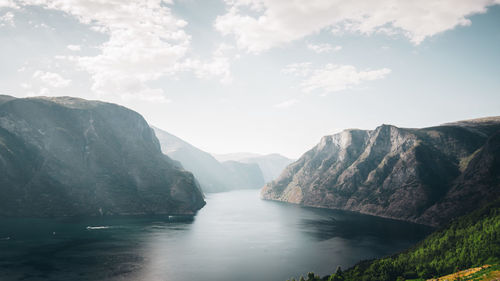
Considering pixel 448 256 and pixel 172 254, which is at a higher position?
pixel 448 256

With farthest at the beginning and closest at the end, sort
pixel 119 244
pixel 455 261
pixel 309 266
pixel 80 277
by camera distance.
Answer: pixel 119 244
pixel 309 266
pixel 80 277
pixel 455 261

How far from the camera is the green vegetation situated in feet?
294

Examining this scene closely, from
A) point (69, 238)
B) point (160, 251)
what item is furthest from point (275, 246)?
point (69, 238)

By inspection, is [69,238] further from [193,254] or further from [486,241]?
[486,241]

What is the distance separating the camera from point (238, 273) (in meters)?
122

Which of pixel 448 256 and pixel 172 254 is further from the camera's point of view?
pixel 172 254

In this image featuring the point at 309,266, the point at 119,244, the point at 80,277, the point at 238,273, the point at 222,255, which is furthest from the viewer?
the point at 119,244

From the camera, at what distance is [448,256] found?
338 feet

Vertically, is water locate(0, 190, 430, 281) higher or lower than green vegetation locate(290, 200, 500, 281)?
lower

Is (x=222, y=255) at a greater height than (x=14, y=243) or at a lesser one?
lesser

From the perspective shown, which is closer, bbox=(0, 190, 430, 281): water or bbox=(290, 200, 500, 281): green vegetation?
bbox=(290, 200, 500, 281): green vegetation

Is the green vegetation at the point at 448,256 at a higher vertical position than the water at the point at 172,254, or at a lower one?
higher

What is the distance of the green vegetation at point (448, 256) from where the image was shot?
8967 centimetres

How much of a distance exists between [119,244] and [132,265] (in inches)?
1681
